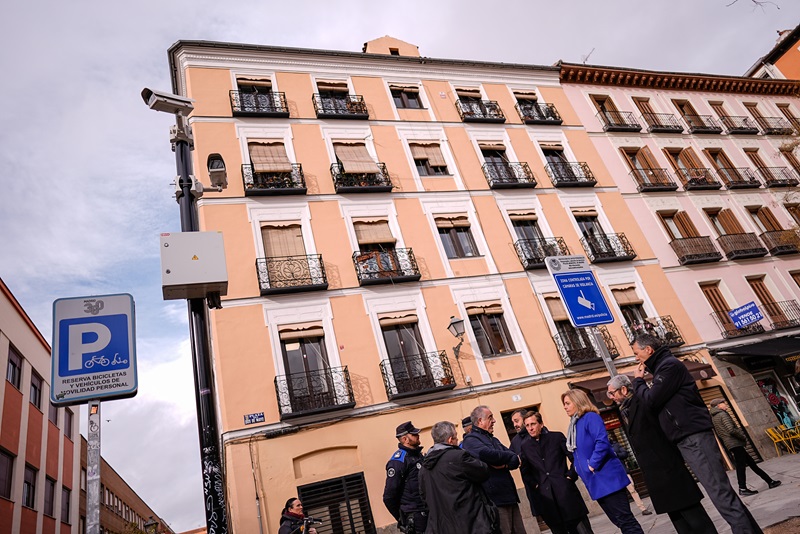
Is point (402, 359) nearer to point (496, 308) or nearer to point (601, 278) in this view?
point (496, 308)

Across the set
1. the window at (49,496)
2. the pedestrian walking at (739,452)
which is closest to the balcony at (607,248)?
the pedestrian walking at (739,452)

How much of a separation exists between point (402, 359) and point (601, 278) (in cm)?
840

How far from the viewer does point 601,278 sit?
59.2 ft

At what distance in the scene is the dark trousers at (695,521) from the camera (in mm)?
4496

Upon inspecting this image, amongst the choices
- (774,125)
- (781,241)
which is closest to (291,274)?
(781,241)

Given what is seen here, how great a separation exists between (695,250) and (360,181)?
13.8 meters

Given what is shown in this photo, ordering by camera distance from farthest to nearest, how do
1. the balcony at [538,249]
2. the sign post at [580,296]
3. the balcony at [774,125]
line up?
the balcony at [774,125]
the balcony at [538,249]
the sign post at [580,296]

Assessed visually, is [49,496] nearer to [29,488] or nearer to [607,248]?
[29,488]

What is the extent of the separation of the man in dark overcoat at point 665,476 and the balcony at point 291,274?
10752mm

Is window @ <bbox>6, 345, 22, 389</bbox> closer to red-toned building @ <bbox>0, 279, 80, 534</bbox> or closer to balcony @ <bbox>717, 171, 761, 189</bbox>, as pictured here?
red-toned building @ <bbox>0, 279, 80, 534</bbox>

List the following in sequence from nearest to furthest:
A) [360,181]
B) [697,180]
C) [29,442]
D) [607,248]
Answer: [360,181] < [29,442] < [607,248] < [697,180]

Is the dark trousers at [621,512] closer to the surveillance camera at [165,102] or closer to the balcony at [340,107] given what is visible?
the surveillance camera at [165,102]

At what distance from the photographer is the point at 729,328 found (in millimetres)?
18578

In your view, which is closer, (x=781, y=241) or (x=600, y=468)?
(x=600, y=468)
